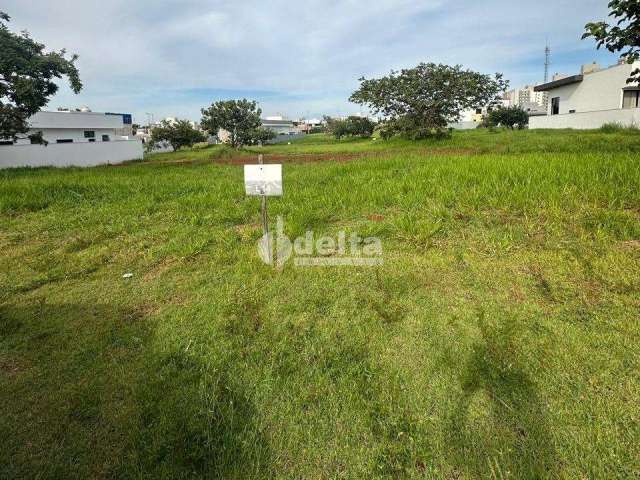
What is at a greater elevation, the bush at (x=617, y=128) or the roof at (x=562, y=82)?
the roof at (x=562, y=82)

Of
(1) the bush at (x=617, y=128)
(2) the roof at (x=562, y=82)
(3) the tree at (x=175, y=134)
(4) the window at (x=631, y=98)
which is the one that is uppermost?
(2) the roof at (x=562, y=82)

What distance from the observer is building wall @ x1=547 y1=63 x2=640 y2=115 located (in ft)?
61.3

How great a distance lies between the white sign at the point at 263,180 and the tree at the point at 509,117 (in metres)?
36.4

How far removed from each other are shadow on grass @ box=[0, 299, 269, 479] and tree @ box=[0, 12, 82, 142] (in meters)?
16.0

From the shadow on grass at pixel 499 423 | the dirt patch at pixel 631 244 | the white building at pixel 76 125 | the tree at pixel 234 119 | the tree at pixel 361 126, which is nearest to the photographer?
the shadow on grass at pixel 499 423

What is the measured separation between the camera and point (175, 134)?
35.8 metres

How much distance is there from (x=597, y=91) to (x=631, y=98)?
78.1 inches

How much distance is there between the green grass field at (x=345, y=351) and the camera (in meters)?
1.54

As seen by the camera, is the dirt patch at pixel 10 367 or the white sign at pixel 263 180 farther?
the white sign at pixel 263 180

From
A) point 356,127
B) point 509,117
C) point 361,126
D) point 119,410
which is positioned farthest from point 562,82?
point 119,410

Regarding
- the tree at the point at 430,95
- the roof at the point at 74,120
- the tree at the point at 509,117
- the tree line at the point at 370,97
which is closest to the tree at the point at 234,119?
the tree line at the point at 370,97

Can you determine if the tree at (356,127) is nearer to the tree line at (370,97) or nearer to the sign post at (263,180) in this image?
the tree line at (370,97)

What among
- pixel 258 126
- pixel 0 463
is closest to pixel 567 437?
pixel 0 463

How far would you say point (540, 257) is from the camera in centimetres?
318
